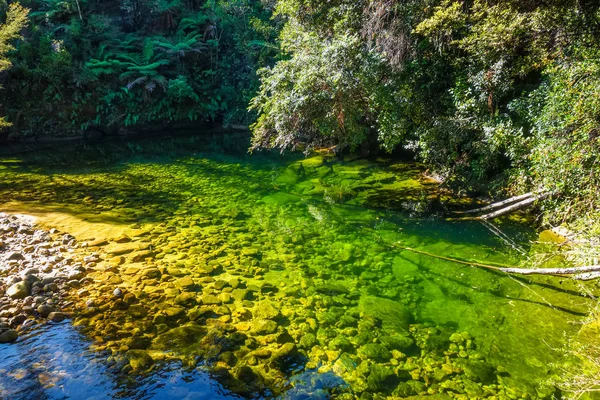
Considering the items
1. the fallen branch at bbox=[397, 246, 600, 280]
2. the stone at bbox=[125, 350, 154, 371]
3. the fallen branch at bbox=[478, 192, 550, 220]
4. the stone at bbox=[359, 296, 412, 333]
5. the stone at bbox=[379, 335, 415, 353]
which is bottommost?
the stone at bbox=[125, 350, 154, 371]

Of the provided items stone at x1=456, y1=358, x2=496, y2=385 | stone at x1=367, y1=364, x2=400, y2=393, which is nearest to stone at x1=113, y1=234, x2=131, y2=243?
stone at x1=367, y1=364, x2=400, y2=393

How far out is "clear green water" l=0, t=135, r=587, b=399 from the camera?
3.78 m

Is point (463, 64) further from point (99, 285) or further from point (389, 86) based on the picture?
point (99, 285)

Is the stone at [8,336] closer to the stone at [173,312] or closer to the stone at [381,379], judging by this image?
the stone at [173,312]

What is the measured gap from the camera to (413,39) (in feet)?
30.5

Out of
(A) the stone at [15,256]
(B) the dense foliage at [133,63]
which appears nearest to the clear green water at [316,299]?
(A) the stone at [15,256]

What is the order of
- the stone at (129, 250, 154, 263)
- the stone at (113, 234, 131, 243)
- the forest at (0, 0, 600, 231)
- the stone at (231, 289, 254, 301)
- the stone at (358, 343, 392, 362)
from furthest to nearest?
the stone at (113, 234, 131, 243), the stone at (129, 250, 154, 263), the forest at (0, 0, 600, 231), the stone at (231, 289, 254, 301), the stone at (358, 343, 392, 362)

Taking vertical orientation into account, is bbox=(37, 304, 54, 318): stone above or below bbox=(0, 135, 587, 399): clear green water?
below

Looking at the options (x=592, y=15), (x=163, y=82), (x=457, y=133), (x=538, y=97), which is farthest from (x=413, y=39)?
(x=163, y=82)

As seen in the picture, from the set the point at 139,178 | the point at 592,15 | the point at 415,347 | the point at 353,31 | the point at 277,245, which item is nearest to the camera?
the point at 415,347

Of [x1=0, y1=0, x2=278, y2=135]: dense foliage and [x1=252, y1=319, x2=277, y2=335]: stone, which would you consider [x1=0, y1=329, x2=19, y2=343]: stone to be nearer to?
[x1=252, y1=319, x2=277, y2=335]: stone

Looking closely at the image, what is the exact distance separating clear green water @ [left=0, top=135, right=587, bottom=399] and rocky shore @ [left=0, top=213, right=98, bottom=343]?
368 millimetres

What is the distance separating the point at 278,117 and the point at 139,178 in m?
5.41

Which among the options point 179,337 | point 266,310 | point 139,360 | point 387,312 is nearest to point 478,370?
point 387,312
